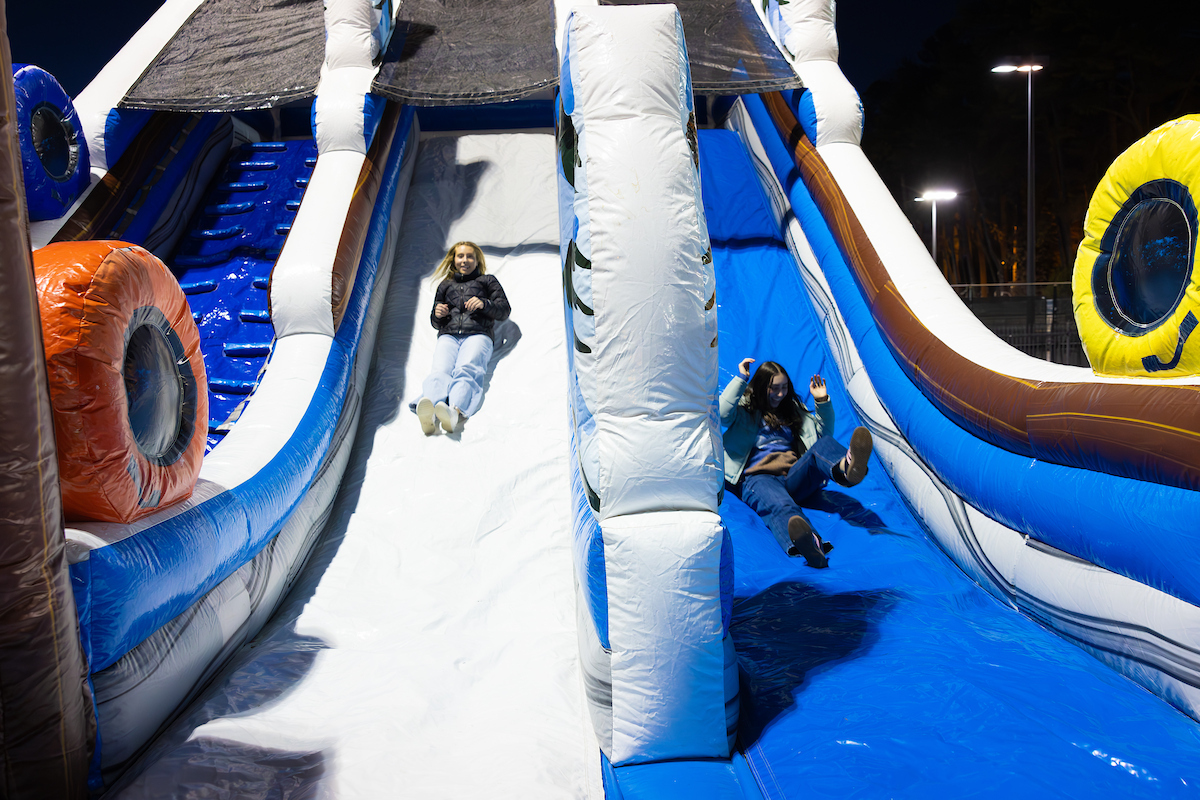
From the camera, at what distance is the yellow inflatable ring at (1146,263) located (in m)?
1.44

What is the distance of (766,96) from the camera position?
157 inches

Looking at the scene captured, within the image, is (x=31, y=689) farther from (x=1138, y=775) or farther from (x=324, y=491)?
(x=1138, y=775)

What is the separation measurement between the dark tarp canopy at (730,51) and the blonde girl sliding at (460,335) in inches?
53.4

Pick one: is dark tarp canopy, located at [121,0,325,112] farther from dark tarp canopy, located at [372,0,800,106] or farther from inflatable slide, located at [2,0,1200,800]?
inflatable slide, located at [2,0,1200,800]

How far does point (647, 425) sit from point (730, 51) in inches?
114

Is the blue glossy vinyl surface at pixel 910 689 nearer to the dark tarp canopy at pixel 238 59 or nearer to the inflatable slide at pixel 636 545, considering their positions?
the inflatable slide at pixel 636 545

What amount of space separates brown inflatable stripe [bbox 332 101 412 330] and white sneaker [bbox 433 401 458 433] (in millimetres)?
456

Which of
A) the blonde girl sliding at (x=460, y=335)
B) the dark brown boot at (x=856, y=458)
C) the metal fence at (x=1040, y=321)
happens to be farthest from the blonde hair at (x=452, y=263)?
the metal fence at (x=1040, y=321)

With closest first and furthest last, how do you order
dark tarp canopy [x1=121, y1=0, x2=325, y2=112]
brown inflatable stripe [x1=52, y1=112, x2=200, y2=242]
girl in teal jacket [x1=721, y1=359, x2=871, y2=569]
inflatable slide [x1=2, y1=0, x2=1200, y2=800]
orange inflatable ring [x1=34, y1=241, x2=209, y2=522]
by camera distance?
orange inflatable ring [x1=34, y1=241, x2=209, y2=522], inflatable slide [x1=2, y1=0, x2=1200, y2=800], girl in teal jacket [x1=721, y1=359, x2=871, y2=569], brown inflatable stripe [x1=52, y1=112, x2=200, y2=242], dark tarp canopy [x1=121, y1=0, x2=325, y2=112]

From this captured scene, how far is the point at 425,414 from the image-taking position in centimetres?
272

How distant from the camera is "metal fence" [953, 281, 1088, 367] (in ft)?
19.3

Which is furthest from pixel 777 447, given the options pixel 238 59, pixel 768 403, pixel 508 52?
pixel 238 59

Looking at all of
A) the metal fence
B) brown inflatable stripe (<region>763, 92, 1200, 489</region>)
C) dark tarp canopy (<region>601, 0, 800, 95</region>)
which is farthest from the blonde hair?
the metal fence

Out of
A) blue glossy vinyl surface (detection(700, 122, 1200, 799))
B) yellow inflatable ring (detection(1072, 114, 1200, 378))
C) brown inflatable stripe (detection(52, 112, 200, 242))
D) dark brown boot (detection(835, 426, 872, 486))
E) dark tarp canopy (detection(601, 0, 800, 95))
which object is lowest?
blue glossy vinyl surface (detection(700, 122, 1200, 799))
